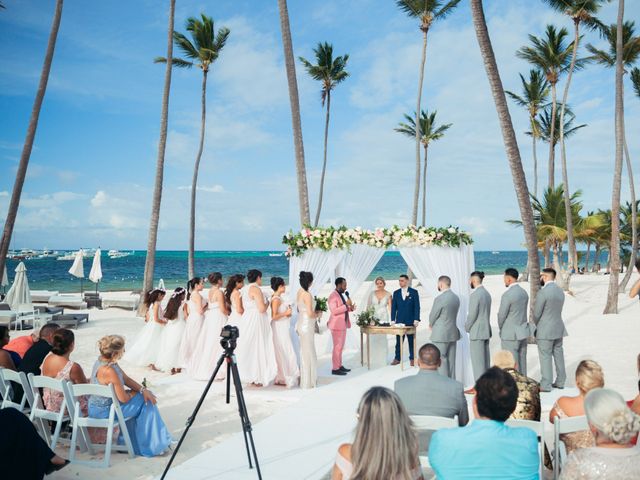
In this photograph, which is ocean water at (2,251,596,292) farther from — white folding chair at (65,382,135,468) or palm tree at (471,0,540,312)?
white folding chair at (65,382,135,468)

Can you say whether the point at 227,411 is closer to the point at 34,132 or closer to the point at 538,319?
the point at 538,319

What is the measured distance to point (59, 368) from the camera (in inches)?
212

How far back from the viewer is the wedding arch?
9.60 meters

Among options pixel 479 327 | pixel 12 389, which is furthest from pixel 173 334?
pixel 479 327

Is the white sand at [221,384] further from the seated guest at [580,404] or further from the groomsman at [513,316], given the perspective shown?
the seated guest at [580,404]

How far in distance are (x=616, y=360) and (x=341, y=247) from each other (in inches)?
245

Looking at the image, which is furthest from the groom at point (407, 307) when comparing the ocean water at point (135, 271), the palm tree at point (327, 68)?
the ocean water at point (135, 271)

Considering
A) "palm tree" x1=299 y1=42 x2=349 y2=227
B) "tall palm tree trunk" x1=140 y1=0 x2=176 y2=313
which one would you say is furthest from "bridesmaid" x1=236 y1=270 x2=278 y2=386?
"palm tree" x1=299 y1=42 x2=349 y2=227

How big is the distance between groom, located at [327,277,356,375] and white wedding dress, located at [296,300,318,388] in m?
1.20

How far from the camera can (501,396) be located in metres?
2.99

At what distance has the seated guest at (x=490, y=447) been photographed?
2.89 metres

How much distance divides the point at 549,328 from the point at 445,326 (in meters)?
1.60

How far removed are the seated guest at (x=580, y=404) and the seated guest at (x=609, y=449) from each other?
4.58ft

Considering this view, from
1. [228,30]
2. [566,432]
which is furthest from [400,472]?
[228,30]
